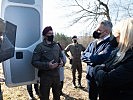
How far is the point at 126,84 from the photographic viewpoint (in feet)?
10.7

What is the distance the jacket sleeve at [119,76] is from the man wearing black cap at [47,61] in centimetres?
219

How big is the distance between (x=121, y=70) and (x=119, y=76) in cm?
7

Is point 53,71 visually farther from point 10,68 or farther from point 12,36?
point 12,36

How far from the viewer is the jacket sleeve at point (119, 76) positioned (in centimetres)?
316

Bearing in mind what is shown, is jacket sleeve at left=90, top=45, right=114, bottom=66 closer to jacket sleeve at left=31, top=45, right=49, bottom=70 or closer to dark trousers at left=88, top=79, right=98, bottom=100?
dark trousers at left=88, top=79, right=98, bottom=100

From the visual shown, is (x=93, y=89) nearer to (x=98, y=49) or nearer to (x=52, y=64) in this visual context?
(x=98, y=49)

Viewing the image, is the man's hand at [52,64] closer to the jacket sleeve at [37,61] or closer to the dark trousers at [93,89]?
the jacket sleeve at [37,61]

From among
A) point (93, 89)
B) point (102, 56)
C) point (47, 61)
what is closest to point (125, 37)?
point (102, 56)

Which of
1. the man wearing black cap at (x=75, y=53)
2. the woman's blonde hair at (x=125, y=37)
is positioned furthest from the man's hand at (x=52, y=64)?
the man wearing black cap at (x=75, y=53)

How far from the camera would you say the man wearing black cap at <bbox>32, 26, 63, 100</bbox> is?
5.43m

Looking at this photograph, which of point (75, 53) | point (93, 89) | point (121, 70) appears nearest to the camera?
point (121, 70)

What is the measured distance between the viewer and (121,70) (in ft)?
10.4

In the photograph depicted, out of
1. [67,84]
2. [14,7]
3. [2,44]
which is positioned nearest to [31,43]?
[14,7]

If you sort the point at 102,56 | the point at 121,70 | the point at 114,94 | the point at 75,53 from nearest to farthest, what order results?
1. the point at 121,70
2. the point at 114,94
3. the point at 102,56
4. the point at 75,53
